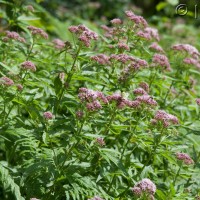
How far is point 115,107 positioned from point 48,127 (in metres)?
0.70

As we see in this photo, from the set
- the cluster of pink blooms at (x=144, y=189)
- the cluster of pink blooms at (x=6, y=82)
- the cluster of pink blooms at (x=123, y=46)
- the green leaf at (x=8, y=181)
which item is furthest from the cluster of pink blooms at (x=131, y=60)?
the green leaf at (x=8, y=181)

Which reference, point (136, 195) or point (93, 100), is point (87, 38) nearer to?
point (93, 100)

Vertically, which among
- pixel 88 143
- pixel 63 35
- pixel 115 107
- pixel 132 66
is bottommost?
pixel 63 35

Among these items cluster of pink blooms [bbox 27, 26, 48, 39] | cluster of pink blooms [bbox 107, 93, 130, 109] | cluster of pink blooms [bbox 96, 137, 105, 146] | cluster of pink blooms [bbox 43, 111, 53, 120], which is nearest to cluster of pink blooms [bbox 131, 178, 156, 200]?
cluster of pink blooms [bbox 96, 137, 105, 146]

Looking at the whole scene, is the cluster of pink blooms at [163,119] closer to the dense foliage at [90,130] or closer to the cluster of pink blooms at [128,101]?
the dense foliage at [90,130]

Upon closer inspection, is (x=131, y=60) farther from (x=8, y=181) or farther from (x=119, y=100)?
(x=8, y=181)

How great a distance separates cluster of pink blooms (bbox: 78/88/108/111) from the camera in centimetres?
391

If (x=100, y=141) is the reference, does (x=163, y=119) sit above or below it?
above

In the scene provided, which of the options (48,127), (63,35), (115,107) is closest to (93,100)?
(115,107)

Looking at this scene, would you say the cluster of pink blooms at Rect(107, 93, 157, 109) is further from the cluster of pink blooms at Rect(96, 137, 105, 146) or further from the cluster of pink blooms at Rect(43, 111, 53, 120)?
the cluster of pink blooms at Rect(43, 111, 53, 120)

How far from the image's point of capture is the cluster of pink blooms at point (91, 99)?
391cm

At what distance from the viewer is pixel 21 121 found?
183 inches

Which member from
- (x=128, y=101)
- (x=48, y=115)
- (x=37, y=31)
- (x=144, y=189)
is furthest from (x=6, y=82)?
(x=144, y=189)

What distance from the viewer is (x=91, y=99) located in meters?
4.00
